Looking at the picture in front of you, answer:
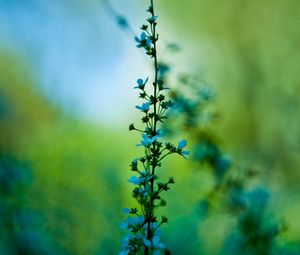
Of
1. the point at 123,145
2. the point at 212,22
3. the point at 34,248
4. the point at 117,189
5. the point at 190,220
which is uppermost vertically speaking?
the point at 212,22

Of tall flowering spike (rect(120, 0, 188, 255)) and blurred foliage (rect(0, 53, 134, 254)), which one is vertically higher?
blurred foliage (rect(0, 53, 134, 254))

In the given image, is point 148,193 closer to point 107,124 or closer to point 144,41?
point 144,41

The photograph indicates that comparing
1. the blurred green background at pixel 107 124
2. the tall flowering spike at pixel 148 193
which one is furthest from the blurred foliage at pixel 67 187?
the tall flowering spike at pixel 148 193

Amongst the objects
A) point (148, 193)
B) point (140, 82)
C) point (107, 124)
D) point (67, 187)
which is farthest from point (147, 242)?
point (107, 124)

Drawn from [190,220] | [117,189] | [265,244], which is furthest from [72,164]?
[265,244]

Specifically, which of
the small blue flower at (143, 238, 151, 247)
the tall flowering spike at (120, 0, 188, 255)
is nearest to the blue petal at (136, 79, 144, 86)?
the tall flowering spike at (120, 0, 188, 255)

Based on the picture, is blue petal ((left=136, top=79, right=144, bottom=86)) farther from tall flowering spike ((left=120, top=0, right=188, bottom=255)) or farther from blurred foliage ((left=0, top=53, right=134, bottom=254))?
blurred foliage ((left=0, top=53, right=134, bottom=254))

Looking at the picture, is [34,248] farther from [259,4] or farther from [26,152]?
[259,4]

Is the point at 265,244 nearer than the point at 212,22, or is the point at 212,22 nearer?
the point at 265,244
